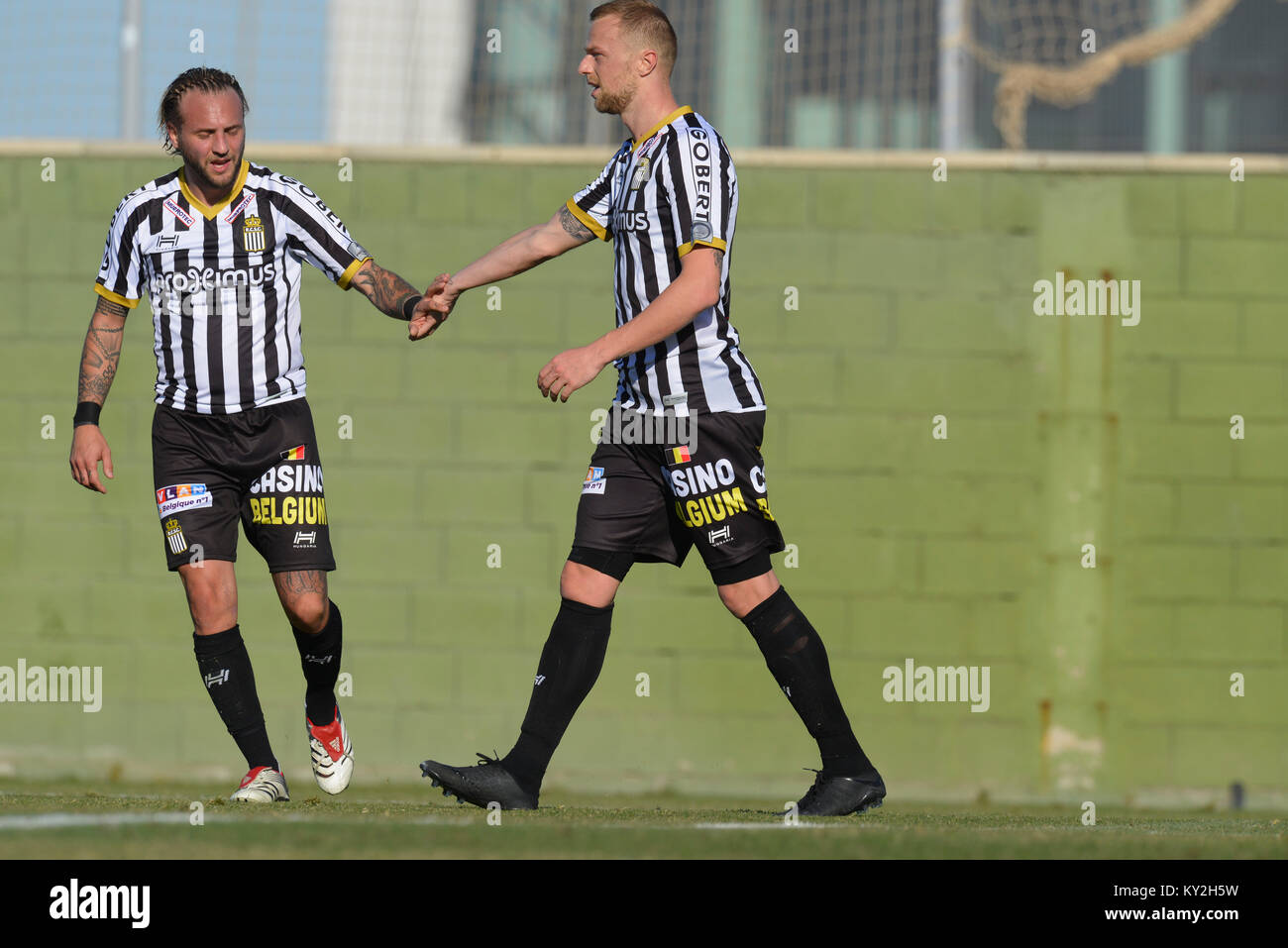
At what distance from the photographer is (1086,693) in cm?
669

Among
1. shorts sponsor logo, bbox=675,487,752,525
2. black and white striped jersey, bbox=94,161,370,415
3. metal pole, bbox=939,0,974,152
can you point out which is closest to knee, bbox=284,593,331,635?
black and white striped jersey, bbox=94,161,370,415

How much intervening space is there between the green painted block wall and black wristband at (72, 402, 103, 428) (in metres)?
2.22

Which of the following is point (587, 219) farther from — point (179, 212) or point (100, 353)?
point (100, 353)

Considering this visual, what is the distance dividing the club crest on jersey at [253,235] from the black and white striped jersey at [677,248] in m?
1.09

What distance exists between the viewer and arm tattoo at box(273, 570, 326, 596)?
181 inches

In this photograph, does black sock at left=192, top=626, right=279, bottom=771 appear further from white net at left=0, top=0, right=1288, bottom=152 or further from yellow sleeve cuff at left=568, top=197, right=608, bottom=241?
white net at left=0, top=0, right=1288, bottom=152

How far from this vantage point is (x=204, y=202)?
4488 millimetres

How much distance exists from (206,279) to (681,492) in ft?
5.24

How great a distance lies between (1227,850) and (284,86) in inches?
208

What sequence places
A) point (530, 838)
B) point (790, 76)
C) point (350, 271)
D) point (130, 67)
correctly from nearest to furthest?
point (530, 838) < point (350, 271) < point (130, 67) < point (790, 76)

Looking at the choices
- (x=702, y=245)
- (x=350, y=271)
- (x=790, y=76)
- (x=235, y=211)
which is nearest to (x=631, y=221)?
(x=702, y=245)
